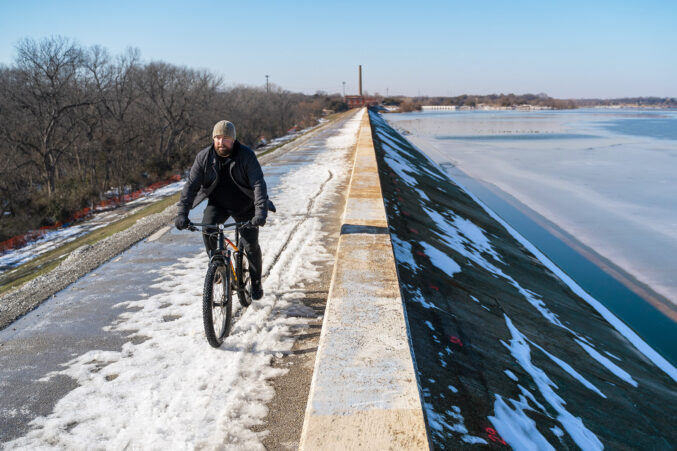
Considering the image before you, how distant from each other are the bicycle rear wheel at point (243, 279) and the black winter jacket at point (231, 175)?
61 centimetres

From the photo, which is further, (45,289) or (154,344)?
(45,289)

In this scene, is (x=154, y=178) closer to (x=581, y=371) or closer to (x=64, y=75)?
(x=64, y=75)

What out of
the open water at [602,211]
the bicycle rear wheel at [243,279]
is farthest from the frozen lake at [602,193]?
the bicycle rear wheel at [243,279]

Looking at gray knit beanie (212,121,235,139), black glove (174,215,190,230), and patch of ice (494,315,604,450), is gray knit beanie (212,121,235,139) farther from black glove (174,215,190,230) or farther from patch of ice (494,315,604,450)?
patch of ice (494,315,604,450)

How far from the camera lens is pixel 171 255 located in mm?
6707

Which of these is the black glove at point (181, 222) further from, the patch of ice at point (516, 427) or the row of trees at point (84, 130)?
the row of trees at point (84, 130)

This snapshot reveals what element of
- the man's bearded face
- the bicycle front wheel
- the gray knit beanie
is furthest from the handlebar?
the gray knit beanie

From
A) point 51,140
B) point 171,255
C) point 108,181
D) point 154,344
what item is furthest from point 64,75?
point 154,344

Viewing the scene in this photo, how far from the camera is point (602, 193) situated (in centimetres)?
1936

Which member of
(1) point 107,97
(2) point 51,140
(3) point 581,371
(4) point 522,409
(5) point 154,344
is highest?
(1) point 107,97

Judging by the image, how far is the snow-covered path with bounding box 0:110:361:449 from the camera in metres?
3.04

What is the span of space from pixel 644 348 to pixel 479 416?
21.4ft

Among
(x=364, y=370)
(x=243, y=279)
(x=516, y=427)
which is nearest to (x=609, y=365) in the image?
(x=516, y=427)

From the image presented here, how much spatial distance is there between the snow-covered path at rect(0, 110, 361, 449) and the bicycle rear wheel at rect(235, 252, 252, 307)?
Answer: 122 mm
